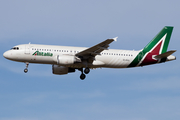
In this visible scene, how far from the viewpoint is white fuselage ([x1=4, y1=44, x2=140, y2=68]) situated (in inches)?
1738

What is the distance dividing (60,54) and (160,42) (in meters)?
15.0

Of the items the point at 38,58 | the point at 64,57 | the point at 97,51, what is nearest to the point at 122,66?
the point at 97,51

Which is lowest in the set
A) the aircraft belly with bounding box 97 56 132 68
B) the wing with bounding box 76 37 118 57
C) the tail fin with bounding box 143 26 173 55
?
the aircraft belly with bounding box 97 56 132 68

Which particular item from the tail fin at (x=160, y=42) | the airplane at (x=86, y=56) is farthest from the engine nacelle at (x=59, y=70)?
the tail fin at (x=160, y=42)

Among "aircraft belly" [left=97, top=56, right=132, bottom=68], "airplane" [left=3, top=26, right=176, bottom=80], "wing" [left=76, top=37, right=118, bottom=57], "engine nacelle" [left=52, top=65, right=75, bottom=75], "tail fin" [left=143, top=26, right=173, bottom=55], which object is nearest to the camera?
"wing" [left=76, top=37, right=118, bottom=57]

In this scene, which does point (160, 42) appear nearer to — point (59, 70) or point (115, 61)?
point (115, 61)

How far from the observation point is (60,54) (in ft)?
147

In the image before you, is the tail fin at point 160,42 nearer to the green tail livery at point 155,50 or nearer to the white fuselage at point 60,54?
the green tail livery at point 155,50

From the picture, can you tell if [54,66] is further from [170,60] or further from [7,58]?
[170,60]

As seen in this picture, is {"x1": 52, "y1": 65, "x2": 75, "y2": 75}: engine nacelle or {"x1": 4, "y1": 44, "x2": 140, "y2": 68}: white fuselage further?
{"x1": 52, "y1": 65, "x2": 75, "y2": 75}: engine nacelle

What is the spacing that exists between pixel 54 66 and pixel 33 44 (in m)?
4.62

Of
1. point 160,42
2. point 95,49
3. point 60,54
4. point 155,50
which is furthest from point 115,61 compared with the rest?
point 160,42

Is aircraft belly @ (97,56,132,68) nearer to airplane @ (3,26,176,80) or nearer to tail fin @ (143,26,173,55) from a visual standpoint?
airplane @ (3,26,176,80)

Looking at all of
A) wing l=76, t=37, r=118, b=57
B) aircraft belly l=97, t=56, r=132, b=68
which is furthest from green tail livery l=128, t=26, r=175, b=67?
wing l=76, t=37, r=118, b=57
